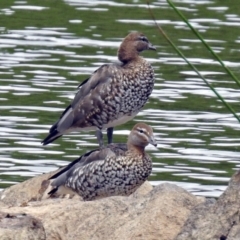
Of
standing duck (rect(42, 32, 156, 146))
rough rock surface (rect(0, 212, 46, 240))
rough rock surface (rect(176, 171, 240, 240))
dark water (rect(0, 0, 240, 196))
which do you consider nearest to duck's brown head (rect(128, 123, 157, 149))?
standing duck (rect(42, 32, 156, 146))

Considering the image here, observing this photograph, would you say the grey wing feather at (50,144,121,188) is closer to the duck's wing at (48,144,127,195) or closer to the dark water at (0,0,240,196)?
the duck's wing at (48,144,127,195)

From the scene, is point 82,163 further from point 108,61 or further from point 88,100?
point 108,61

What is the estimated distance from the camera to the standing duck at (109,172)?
9109 mm

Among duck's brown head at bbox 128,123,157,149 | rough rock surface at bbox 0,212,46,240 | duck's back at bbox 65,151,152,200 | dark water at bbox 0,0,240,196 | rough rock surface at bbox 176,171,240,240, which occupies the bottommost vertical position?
dark water at bbox 0,0,240,196

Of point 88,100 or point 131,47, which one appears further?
point 131,47

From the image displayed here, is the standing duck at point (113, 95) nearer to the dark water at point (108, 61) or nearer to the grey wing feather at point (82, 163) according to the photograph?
the dark water at point (108, 61)

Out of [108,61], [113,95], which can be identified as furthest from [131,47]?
[108,61]

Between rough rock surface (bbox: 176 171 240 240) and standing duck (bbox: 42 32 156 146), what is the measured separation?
365 cm

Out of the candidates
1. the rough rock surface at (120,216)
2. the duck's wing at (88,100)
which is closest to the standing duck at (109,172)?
the rough rock surface at (120,216)

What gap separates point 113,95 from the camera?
10641mm

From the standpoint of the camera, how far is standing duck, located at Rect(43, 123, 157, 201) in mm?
9109

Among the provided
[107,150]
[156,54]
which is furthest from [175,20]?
[107,150]

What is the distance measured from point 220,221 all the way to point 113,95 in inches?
155

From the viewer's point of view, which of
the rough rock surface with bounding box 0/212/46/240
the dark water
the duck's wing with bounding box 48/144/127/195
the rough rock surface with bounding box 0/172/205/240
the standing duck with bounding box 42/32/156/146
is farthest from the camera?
the dark water
